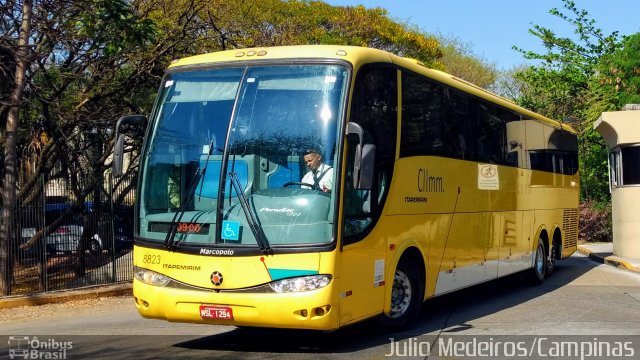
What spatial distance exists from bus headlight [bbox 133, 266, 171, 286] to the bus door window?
83.4 inches

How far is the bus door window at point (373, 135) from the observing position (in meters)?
7.89

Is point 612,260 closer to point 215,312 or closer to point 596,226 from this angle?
point 596,226

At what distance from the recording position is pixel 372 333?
9.33 m

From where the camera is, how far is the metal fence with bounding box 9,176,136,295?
44.7 ft

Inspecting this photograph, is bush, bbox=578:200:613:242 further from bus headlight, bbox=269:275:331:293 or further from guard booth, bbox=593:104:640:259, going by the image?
bus headlight, bbox=269:275:331:293

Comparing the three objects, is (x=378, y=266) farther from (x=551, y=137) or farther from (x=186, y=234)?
(x=551, y=137)

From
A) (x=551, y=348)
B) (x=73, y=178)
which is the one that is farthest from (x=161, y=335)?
(x=73, y=178)

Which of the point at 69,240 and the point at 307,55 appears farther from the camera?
the point at 69,240

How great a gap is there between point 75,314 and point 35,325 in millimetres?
1131

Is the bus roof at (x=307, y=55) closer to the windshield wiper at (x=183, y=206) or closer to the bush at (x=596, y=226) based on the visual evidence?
the windshield wiper at (x=183, y=206)

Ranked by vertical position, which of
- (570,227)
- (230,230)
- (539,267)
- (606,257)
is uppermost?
(230,230)

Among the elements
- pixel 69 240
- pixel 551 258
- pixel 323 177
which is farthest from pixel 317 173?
pixel 551 258

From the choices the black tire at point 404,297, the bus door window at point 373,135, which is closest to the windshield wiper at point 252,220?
the bus door window at point 373,135

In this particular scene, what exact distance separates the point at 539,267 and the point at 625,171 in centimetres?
518
